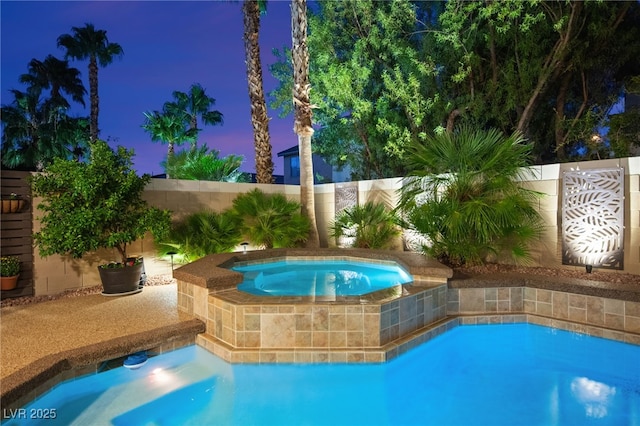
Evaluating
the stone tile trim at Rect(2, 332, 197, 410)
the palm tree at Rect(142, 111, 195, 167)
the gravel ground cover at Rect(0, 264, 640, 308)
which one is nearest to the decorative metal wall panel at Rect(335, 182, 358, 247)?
the gravel ground cover at Rect(0, 264, 640, 308)

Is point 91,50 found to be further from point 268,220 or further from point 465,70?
point 465,70

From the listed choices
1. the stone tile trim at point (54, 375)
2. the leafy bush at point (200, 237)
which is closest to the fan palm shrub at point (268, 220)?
the leafy bush at point (200, 237)

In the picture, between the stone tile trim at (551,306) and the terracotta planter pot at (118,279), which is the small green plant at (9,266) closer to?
the terracotta planter pot at (118,279)

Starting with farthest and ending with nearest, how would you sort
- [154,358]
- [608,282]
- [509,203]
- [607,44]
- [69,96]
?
1. [69,96]
2. [607,44]
3. [509,203]
4. [608,282]
5. [154,358]

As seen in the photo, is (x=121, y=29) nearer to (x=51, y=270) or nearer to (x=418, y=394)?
(x=51, y=270)

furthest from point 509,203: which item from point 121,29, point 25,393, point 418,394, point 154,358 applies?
point 121,29

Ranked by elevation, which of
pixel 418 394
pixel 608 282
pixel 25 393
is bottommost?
pixel 418 394

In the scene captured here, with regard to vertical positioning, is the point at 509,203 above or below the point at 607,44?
below

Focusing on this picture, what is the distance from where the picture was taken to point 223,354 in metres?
3.56

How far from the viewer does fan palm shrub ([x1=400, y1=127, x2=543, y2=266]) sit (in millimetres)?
5031

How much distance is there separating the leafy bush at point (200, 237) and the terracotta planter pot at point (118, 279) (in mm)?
1077

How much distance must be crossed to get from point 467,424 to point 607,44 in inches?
387

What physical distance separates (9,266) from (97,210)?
1286mm

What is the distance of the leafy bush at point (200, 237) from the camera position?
6578mm
